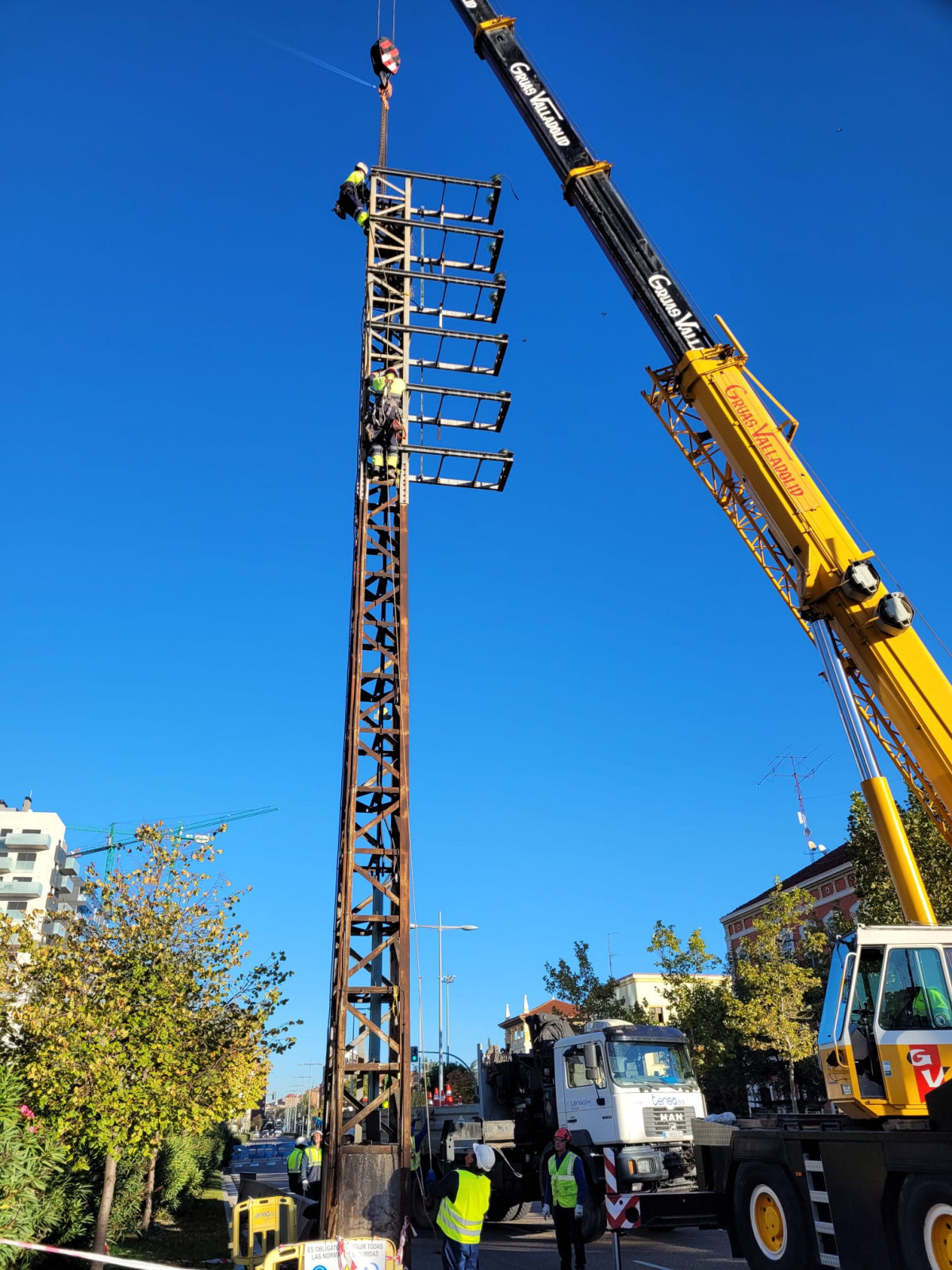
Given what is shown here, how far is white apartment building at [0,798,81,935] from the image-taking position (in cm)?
9125

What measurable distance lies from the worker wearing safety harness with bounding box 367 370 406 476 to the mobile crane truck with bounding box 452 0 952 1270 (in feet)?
16.0

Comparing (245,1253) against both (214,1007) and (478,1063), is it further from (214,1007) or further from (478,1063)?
(478,1063)

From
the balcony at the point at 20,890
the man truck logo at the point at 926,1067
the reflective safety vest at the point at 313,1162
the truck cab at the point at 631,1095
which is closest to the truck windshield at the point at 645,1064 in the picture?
the truck cab at the point at 631,1095

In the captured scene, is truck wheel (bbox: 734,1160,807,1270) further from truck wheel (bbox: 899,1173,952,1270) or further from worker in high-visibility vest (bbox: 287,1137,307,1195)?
worker in high-visibility vest (bbox: 287,1137,307,1195)

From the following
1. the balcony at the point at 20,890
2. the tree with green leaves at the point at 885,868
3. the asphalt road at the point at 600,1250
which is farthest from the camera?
the balcony at the point at 20,890

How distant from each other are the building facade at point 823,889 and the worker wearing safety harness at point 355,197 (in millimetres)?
48458

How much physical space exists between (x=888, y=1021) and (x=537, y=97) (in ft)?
53.2

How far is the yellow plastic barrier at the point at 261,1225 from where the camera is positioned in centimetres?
1037

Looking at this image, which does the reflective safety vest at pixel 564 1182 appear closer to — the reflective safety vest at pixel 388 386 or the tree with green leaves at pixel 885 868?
the reflective safety vest at pixel 388 386

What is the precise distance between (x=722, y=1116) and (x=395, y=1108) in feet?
13.4

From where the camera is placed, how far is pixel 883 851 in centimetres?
1112

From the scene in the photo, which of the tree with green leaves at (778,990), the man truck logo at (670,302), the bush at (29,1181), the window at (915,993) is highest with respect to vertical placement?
the man truck logo at (670,302)

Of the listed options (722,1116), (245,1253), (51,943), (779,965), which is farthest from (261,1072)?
(779,965)

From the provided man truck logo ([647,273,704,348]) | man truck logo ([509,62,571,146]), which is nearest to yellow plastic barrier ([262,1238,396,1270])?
man truck logo ([647,273,704,348])
